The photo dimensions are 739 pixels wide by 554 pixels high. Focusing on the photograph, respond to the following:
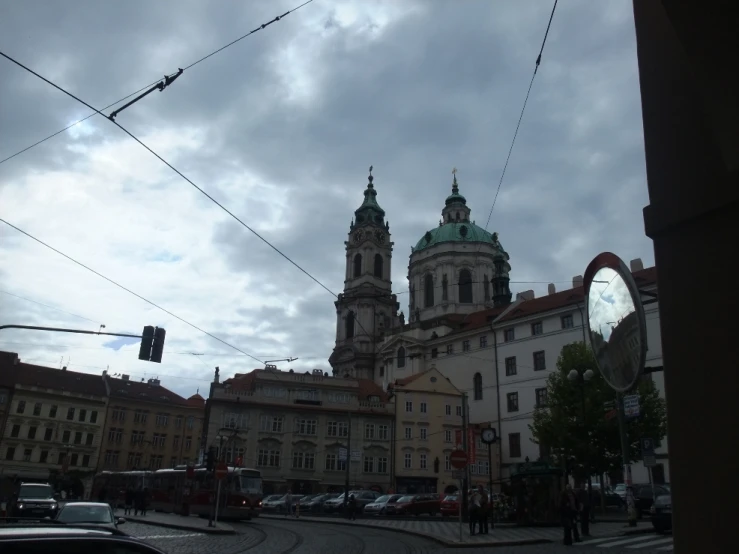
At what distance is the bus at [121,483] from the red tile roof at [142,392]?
1389 centimetres

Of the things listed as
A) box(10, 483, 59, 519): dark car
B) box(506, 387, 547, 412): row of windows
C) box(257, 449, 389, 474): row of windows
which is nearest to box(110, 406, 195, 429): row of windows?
box(257, 449, 389, 474): row of windows

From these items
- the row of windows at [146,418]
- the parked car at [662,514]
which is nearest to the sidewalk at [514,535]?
the parked car at [662,514]

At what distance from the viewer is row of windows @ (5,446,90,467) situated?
2243 inches

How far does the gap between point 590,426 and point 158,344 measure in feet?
86.1

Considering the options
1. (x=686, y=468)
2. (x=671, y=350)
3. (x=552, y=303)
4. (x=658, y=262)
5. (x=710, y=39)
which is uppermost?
(x=552, y=303)

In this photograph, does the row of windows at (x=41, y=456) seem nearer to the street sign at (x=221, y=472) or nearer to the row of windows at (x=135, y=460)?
the row of windows at (x=135, y=460)

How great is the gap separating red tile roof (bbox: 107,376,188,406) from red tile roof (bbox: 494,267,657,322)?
3941 cm

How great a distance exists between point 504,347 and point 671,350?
54796 millimetres

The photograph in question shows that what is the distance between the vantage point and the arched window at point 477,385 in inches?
2346

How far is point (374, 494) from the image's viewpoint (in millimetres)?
39281

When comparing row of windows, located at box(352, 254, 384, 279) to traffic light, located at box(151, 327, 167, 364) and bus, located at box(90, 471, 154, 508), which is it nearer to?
bus, located at box(90, 471, 154, 508)

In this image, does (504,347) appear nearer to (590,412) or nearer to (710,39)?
(590,412)

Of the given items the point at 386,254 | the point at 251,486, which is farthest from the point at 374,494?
the point at 386,254

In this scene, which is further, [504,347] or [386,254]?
[386,254]
